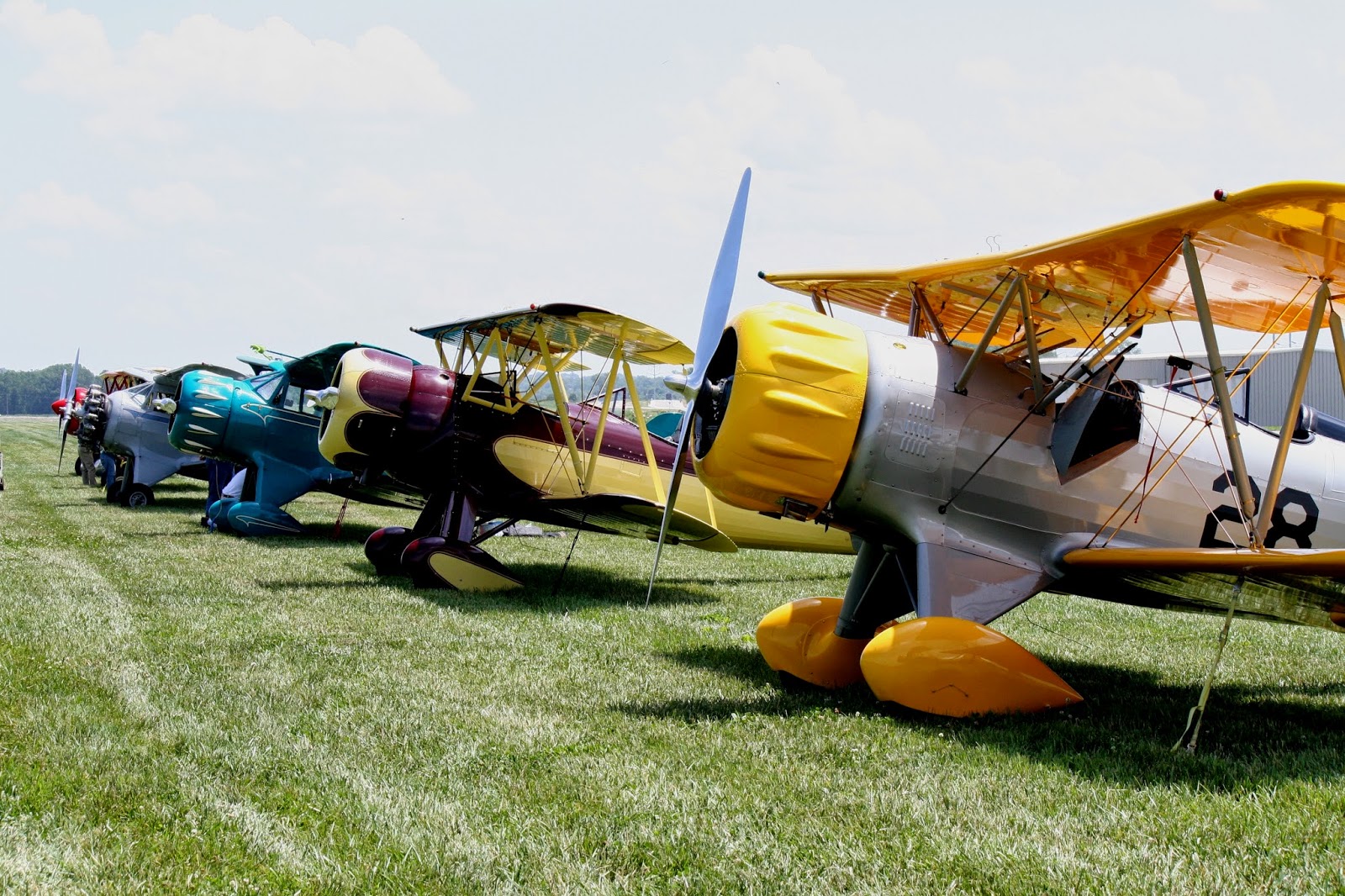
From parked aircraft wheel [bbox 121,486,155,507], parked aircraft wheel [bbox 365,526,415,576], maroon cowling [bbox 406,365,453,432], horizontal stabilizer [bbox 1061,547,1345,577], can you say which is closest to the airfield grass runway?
horizontal stabilizer [bbox 1061,547,1345,577]

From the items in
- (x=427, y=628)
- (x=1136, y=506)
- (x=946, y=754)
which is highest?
(x=1136, y=506)

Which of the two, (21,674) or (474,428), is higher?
(474,428)

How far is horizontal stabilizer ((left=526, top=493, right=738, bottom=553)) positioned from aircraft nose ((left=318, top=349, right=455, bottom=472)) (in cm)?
157

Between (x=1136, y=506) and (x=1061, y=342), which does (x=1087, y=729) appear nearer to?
(x=1136, y=506)

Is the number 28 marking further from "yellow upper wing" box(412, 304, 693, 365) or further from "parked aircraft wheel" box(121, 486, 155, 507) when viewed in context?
"parked aircraft wheel" box(121, 486, 155, 507)

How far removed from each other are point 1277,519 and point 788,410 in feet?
11.5

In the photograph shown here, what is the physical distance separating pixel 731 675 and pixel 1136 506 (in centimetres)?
281

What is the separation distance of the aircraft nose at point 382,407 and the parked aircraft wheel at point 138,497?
11.2 m

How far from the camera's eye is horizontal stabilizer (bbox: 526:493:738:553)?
1100cm

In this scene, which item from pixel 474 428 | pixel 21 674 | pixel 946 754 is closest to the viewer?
pixel 946 754

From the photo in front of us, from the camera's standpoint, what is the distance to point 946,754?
17.1 feet

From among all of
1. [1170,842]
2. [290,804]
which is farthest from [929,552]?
[290,804]

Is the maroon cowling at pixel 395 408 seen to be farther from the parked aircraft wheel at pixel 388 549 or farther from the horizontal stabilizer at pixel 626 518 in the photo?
the horizontal stabilizer at pixel 626 518

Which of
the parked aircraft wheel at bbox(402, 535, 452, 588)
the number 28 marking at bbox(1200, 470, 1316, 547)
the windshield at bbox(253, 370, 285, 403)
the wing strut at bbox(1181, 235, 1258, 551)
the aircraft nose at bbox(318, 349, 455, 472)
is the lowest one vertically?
the parked aircraft wheel at bbox(402, 535, 452, 588)
